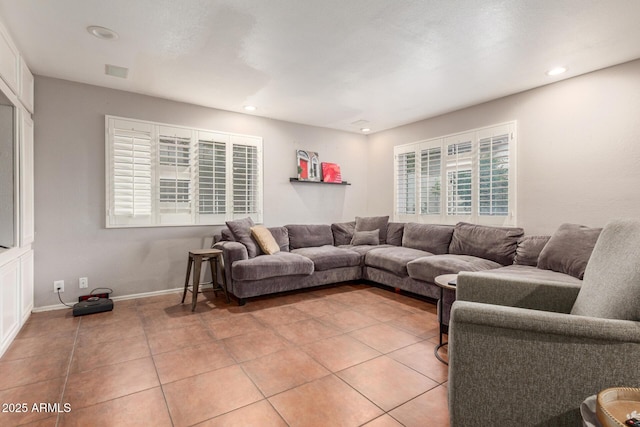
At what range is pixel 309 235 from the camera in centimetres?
497

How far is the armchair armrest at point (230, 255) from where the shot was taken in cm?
365

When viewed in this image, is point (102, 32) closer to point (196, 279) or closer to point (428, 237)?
point (196, 279)

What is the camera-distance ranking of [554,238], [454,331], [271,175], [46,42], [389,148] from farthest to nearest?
[389,148], [271,175], [554,238], [46,42], [454,331]

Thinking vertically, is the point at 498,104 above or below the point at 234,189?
above

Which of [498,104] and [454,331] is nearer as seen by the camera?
[454,331]

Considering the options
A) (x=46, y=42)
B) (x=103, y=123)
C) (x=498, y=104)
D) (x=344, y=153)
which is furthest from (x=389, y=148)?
(x=46, y=42)

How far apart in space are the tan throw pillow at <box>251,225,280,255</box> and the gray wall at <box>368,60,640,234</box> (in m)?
3.08

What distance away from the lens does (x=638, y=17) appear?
2338 mm

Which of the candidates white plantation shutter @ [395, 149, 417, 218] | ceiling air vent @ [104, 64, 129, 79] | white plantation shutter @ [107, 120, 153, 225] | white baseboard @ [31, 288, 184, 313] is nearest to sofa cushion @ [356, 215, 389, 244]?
white plantation shutter @ [395, 149, 417, 218]

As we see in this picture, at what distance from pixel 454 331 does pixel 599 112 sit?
132 inches

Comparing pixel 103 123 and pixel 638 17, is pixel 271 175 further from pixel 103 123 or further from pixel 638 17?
pixel 638 17

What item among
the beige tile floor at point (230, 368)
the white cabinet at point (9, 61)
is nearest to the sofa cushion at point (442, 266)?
the beige tile floor at point (230, 368)

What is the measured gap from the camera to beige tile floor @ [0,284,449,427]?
5.66ft

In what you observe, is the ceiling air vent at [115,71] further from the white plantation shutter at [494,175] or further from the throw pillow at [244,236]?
the white plantation shutter at [494,175]
